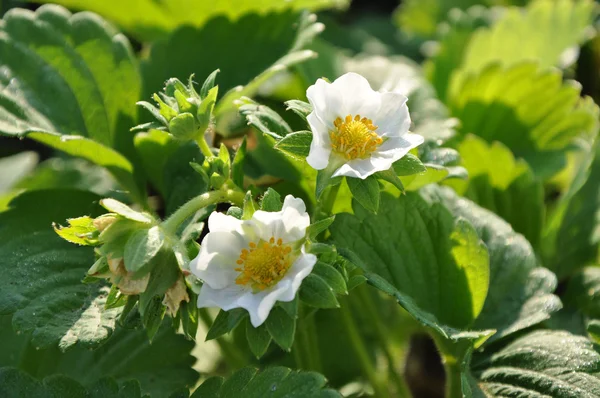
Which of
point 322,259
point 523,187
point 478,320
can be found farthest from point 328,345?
point 322,259

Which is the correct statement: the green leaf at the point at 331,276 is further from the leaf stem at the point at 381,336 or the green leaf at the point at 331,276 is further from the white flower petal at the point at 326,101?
the leaf stem at the point at 381,336

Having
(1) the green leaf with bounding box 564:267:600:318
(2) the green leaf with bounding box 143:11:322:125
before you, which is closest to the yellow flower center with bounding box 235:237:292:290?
(2) the green leaf with bounding box 143:11:322:125

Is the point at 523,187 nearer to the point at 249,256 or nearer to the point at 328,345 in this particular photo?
the point at 328,345

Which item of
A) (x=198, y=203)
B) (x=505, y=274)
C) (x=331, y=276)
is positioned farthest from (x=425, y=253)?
(x=198, y=203)

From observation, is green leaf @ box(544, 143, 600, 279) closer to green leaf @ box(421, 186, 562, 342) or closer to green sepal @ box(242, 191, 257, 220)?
green leaf @ box(421, 186, 562, 342)

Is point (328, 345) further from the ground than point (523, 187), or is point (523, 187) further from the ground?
point (523, 187)
